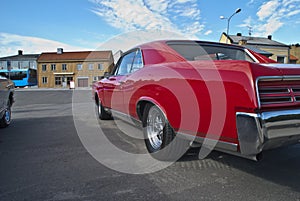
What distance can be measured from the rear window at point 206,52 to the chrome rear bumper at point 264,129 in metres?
1.23

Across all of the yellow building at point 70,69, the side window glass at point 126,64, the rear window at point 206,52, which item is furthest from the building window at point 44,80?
the rear window at point 206,52

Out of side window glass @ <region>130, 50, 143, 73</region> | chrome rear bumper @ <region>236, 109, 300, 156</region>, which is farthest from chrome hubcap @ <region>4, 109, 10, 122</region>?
chrome rear bumper @ <region>236, 109, 300, 156</region>

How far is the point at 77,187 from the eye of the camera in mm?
2221

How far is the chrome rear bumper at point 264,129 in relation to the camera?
1.69 meters

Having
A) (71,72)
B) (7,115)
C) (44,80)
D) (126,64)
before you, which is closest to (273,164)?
(126,64)

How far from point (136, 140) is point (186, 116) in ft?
6.35

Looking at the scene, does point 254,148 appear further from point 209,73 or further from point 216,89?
point 209,73

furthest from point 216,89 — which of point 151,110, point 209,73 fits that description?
point 151,110

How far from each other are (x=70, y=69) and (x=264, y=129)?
4836cm

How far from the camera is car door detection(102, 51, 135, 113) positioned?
3.75 metres

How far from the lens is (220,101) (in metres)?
1.89

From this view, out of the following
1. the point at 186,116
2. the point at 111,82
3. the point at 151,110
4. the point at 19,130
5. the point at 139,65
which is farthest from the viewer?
the point at 19,130

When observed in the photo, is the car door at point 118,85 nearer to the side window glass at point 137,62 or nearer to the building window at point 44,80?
the side window glass at point 137,62

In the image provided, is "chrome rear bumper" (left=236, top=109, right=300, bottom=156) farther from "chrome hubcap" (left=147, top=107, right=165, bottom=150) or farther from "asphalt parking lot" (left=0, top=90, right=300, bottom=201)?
"chrome hubcap" (left=147, top=107, right=165, bottom=150)
